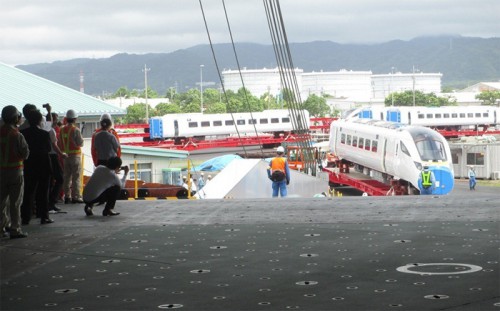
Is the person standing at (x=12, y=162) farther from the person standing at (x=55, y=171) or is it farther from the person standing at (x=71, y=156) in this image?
the person standing at (x=71, y=156)

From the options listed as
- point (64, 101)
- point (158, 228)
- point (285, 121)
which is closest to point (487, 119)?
point (285, 121)

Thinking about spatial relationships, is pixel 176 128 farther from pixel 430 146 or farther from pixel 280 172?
pixel 280 172

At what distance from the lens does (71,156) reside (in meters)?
14.7

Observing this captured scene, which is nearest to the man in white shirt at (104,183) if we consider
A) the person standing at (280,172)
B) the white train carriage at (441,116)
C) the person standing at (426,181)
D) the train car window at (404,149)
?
the person standing at (280,172)

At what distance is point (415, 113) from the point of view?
9612 centimetres

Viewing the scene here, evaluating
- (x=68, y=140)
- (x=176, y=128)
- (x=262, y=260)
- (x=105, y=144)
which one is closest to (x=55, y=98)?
(x=68, y=140)

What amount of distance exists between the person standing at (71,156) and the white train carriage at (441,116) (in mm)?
72009

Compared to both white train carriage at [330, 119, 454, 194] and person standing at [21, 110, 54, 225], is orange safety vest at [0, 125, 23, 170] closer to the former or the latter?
person standing at [21, 110, 54, 225]

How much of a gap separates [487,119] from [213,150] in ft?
112

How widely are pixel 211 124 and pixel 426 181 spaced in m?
58.9

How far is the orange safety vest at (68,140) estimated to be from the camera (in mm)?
14367

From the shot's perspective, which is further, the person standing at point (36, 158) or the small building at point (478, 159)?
the small building at point (478, 159)

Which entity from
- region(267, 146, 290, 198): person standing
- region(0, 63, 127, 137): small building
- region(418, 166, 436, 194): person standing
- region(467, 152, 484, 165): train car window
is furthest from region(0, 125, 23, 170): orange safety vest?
region(467, 152, 484, 165): train car window

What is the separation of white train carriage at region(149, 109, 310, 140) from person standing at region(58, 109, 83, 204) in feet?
242
